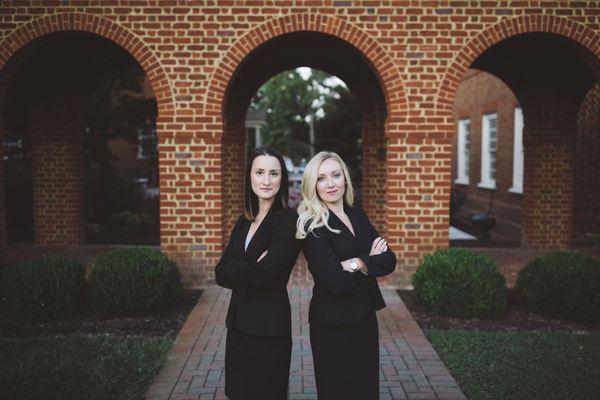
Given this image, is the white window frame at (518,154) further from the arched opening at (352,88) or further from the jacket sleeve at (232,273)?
the jacket sleeve at (232,273)

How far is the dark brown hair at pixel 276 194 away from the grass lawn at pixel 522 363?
2.25 meters

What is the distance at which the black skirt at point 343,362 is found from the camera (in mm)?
2812

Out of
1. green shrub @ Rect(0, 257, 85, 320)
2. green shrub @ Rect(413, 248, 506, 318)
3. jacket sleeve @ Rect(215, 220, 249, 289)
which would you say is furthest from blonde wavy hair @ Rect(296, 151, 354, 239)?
green shrub @ Rect(0, 257, 85, 320)

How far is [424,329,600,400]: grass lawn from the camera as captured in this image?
3.97 metres

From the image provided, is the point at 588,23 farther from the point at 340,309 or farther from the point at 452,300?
the point at 340,309

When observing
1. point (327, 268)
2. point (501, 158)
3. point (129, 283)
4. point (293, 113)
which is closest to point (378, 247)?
point (327, 268)

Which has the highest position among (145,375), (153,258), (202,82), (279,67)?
(279,67)

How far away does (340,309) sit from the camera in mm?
2824

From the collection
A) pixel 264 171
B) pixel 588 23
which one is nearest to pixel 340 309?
pixel 264 171

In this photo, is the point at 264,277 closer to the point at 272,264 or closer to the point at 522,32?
the point at 272,264

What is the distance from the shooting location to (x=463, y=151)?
17828 mm

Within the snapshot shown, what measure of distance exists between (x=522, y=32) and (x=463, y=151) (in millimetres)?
11612

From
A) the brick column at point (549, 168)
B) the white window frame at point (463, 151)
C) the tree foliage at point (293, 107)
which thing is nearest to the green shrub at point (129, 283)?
the brick column at point (549, 168)

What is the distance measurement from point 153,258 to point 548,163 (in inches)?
274
